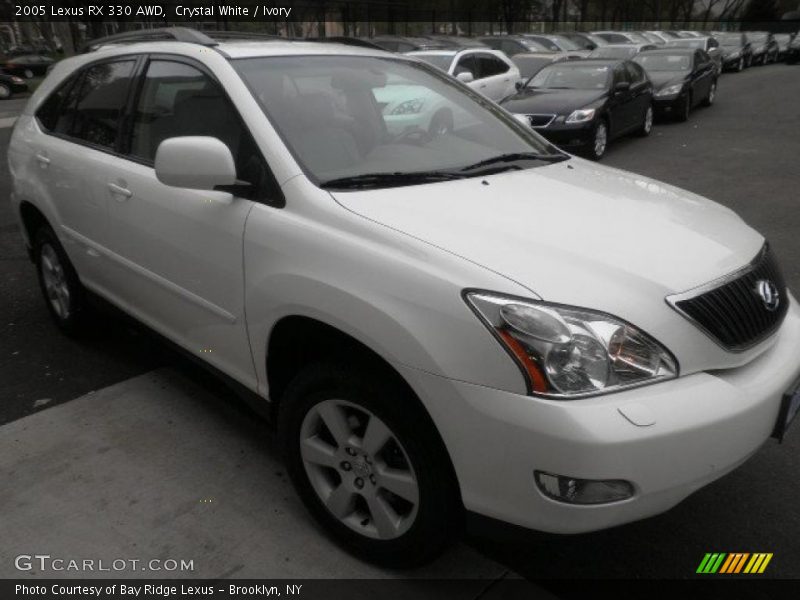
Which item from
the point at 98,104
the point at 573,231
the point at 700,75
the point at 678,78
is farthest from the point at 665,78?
the point at 573,231

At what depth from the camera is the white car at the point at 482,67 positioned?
1157 cm

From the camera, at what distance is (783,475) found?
2877 mm

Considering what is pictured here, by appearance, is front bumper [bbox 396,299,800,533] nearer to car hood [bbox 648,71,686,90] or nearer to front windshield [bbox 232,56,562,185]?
front windshield [bbox 232,56,562,185]

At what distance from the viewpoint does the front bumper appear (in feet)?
5.86

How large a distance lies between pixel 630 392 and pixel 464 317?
1.59ft

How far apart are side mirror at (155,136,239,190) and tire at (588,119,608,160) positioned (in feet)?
26.8

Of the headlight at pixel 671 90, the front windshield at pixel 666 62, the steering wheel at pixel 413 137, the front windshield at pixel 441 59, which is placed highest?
the front windshield at pixel 441 59

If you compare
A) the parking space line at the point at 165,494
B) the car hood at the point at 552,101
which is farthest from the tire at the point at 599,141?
the parking space line at the point at 165,494

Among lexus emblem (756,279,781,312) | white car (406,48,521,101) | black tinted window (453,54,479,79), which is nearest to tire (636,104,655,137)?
white car (406,48,521,101)

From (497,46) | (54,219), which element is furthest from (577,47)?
(54,219)

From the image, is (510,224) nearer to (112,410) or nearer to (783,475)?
(783,475)

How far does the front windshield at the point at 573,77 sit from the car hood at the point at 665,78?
305 cm

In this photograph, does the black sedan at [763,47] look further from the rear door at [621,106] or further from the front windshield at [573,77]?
the front windshield at [573,77]

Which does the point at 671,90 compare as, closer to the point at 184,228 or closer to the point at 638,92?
the point at 638,92
